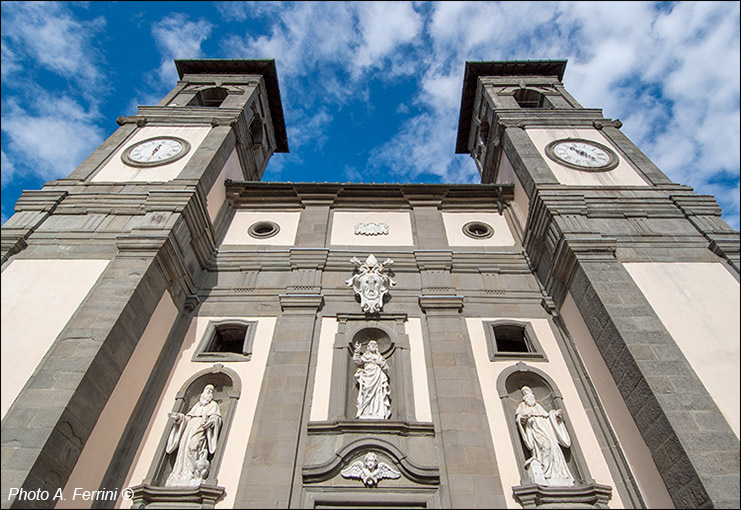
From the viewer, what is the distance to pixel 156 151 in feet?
53.9

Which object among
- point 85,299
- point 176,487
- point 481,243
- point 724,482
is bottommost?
point 724,482

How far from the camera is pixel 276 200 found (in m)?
17.4

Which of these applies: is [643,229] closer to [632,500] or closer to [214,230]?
[632,500]

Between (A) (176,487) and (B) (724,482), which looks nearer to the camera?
(B) (724,482)

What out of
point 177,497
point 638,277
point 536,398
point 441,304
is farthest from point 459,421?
point 177,497

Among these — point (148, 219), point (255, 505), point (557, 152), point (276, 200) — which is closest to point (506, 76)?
point (557, 152)

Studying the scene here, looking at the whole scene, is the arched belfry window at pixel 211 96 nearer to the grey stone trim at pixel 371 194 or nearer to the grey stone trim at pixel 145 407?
the grey stone trim at pixel 371 194

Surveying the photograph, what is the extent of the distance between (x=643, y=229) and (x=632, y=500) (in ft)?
21.8

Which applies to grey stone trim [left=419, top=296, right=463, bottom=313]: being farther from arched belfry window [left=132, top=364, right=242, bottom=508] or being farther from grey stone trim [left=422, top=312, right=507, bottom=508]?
arched belfry window [left=132, top=364, right=242, bottom=508]

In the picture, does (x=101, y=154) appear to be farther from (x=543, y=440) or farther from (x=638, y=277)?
(x=638, y=277)

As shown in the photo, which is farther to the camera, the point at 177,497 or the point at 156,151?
the point at 156,151

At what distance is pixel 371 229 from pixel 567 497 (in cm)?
974

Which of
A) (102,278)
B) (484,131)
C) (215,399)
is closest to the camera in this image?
(102,278)

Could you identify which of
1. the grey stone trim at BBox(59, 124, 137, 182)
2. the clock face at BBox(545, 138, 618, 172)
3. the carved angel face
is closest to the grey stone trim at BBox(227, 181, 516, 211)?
the clock face at BBox(545, 138, 618, 172)
